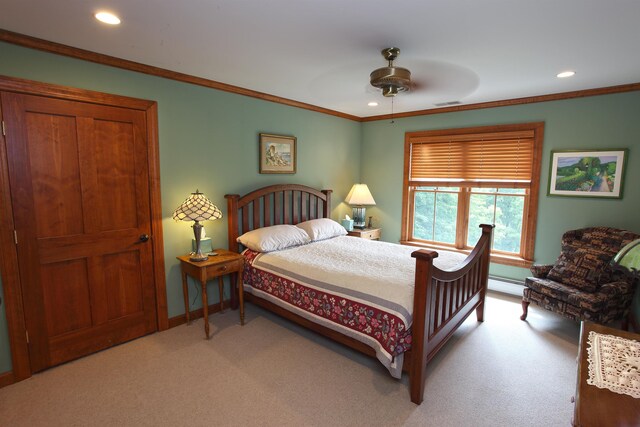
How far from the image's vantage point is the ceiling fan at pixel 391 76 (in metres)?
2.41

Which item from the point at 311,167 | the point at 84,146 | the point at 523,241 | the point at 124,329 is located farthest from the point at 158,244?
the point at 523,241

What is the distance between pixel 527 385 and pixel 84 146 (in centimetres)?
394

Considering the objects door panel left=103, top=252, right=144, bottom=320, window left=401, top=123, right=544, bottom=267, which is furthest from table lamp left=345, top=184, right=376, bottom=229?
door panel left=103, top=252, right=144, bottom=320

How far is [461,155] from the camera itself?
4.45 metres

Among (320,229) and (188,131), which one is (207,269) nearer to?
(188,131)

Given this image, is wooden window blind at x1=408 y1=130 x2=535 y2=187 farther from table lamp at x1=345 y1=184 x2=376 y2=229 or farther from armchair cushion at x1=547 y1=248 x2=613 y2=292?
armchair cushion at x1=547 y1=248 x2=613 y2=292

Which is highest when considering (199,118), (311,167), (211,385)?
(199,118)

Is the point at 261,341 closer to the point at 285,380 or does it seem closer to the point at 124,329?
the point at 285,380

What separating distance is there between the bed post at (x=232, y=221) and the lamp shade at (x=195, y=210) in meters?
0.46

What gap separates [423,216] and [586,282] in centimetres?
216

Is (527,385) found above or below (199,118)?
below

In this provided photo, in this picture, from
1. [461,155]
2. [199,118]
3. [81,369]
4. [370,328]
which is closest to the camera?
[370,328]

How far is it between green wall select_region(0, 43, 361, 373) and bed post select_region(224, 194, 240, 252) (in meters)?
0.07

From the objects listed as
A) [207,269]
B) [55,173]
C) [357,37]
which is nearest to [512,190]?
[357,37]
